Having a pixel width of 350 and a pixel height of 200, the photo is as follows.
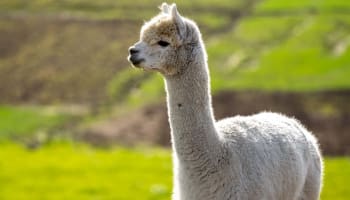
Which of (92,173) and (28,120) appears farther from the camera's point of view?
(28,120)

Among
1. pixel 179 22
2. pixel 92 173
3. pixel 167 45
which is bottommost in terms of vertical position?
pixel 167 45

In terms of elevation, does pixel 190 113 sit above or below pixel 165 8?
below

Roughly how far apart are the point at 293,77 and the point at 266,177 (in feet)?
226

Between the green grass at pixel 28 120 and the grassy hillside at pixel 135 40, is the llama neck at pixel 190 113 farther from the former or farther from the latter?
the grassy hillside at pixel 135 40

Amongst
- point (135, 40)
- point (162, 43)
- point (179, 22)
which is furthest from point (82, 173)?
point (179, 22)

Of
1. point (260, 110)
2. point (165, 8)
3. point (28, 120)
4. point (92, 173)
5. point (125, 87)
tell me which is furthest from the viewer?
point (125, 87)

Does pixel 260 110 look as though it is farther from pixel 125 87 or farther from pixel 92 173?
pixel 125 87

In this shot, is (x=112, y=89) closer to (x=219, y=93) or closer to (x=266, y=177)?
(x=219, y=93)

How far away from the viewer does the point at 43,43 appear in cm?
9831

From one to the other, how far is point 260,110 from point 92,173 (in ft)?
58.6

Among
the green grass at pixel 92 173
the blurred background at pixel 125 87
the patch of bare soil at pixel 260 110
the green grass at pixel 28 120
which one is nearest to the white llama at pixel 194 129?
the green grass at pixel 92 173

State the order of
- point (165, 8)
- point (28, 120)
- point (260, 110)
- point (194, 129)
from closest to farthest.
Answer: point (194, 129) < point (165, 8) < point (260, 110) < point (28, 120)

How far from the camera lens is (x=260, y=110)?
68062 millimetres

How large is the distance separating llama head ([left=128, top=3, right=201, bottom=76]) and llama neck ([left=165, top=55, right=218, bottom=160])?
0.22 m
